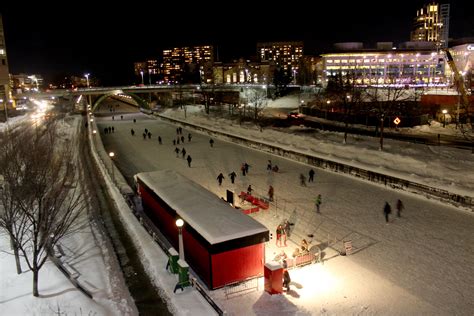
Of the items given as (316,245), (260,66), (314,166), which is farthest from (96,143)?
(260,66)

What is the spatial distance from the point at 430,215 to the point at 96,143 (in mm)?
29434

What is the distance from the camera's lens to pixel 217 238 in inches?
429

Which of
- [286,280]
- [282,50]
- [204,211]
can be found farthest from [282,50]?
[286,280]

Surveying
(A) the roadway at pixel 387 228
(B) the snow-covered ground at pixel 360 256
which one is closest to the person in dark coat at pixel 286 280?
(B) the snow-covered ground at pixel 360 256

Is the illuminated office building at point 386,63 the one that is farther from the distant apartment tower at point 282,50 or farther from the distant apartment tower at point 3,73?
the distant apartment tower at point 282,50

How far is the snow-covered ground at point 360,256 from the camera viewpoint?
10312mm

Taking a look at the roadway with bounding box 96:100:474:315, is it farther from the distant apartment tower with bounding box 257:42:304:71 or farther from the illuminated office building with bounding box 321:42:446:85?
the distant apartment tower with bounding box 257:42:304:71

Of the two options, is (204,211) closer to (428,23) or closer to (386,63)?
(386,63)

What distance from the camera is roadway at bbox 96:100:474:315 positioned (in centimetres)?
1077

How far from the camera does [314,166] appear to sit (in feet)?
85.0

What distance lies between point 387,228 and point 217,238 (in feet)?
24.5

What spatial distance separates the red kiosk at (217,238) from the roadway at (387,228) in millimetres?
Result: 2801

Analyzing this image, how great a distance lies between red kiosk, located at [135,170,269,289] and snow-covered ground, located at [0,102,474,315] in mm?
584

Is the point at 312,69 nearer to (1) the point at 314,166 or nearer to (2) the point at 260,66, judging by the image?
(2) the point at 260,66
